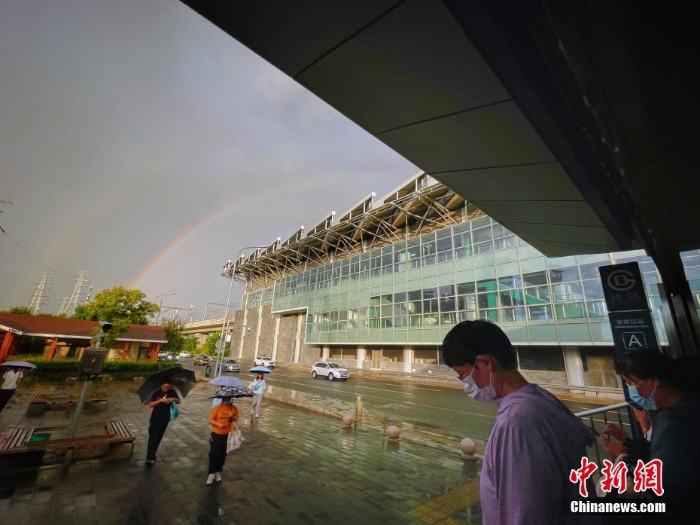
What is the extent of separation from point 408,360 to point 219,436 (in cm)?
2721

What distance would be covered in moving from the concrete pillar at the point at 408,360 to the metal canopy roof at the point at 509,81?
29356mm

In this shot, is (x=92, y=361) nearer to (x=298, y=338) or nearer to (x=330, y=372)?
(x=330, y=372)

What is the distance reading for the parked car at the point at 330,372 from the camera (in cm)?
2689

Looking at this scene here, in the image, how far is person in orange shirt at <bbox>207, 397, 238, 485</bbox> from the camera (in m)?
5.36

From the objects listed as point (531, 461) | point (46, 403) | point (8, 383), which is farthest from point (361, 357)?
point (531, 461)

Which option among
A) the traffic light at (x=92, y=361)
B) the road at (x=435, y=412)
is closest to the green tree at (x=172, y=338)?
the road at (x=435, y=412)

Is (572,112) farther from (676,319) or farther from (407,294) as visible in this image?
(407,294)

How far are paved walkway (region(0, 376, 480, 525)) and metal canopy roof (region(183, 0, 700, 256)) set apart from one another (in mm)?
4913

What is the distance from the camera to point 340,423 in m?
10.4

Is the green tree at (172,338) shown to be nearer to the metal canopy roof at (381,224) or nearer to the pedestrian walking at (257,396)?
the metal canopy roof at (381,224)

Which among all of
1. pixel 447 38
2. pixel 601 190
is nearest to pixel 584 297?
pixel 601 190

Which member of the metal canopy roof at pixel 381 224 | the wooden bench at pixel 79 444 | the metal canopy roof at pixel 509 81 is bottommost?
the wooden bench at pixel 79 444

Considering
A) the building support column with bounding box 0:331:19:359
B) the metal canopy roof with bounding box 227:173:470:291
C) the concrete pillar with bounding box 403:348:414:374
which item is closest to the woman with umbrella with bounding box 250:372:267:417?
the metal canopy roof with bounding box 227:173:470:291

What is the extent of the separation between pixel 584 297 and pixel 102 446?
25259 millimetres
